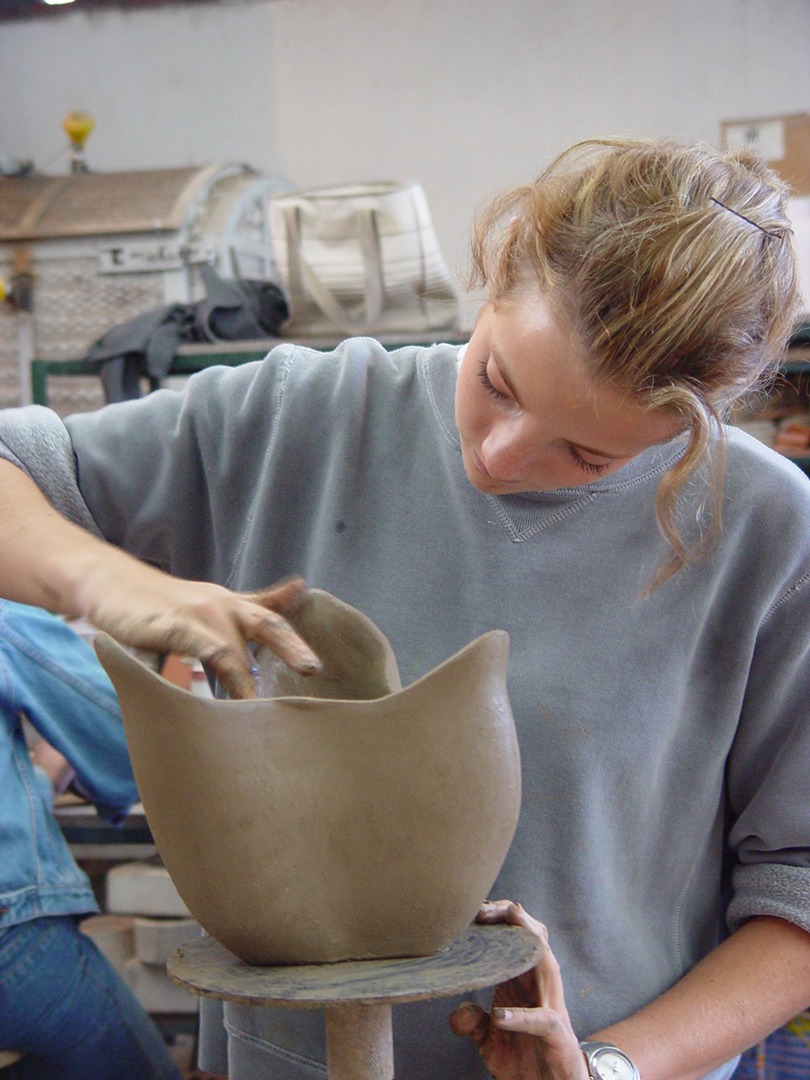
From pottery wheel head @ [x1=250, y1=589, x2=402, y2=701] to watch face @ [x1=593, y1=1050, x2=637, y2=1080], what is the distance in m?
0.40

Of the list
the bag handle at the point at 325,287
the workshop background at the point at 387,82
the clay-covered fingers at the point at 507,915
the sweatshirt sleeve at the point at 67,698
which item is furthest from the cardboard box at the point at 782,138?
the clay-covered fingers at the point at 507,915

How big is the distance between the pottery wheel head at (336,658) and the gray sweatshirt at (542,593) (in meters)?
0.10

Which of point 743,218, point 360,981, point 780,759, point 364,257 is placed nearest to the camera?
point 360,981

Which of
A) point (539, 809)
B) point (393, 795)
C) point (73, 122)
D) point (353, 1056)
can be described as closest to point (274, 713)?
point (393, 795)

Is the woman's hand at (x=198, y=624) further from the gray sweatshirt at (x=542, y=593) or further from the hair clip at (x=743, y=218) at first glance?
the hair clip at (x=743, y=218)

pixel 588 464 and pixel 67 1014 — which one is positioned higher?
pixel 588 464

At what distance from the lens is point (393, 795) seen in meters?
0.83

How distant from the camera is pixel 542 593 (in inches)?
43.9

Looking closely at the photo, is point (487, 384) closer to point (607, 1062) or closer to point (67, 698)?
point (607, 1062)

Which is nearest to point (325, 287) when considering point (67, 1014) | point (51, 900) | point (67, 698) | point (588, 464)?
point (67, 698)

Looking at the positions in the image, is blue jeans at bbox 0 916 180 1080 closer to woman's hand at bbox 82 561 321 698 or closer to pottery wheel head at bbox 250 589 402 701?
pottery wheel head at bbox 250 589 402 701

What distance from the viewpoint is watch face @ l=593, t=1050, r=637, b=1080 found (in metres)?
1.05

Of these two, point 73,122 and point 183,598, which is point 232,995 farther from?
point 73,122

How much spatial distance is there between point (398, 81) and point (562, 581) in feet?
11.7
